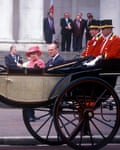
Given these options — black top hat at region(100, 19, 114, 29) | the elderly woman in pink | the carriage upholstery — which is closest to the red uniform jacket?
black top hat at region(100, 19, 114, 29)

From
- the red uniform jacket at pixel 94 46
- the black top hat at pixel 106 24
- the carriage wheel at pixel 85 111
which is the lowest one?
the carriage wheel at pixel 85 111

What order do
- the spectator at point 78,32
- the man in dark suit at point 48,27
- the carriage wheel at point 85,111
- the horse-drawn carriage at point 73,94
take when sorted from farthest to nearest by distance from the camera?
1. the spectator at point 78,32
2. the man in dark suit at point 48,27
3. the horse-drawn carriage at point 73,94
4. the carriage wheel at point 85,111

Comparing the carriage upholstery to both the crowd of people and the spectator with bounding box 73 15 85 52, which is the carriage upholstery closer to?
the crowd of people

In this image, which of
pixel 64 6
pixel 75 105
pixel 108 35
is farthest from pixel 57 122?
pixel 64 6

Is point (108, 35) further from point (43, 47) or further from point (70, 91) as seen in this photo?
point (43, 47)

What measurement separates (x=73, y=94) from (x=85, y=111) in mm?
311

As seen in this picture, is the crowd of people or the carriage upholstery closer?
the carriage upholstery

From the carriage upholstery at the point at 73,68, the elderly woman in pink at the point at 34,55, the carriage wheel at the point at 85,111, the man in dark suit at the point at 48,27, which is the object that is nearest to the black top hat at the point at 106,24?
the carriage upholstery at the point at 73,68

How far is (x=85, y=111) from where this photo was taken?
10.5 meters

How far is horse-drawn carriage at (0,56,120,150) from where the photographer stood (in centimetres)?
1041

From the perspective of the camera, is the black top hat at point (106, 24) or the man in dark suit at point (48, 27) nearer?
the black top hat at point (106, 24)

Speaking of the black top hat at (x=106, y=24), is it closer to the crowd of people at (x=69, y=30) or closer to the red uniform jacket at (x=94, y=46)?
the red uniform jacket at (x=94, y=46)

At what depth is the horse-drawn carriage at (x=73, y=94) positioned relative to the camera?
1041 centimetres

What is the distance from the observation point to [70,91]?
10352mm
